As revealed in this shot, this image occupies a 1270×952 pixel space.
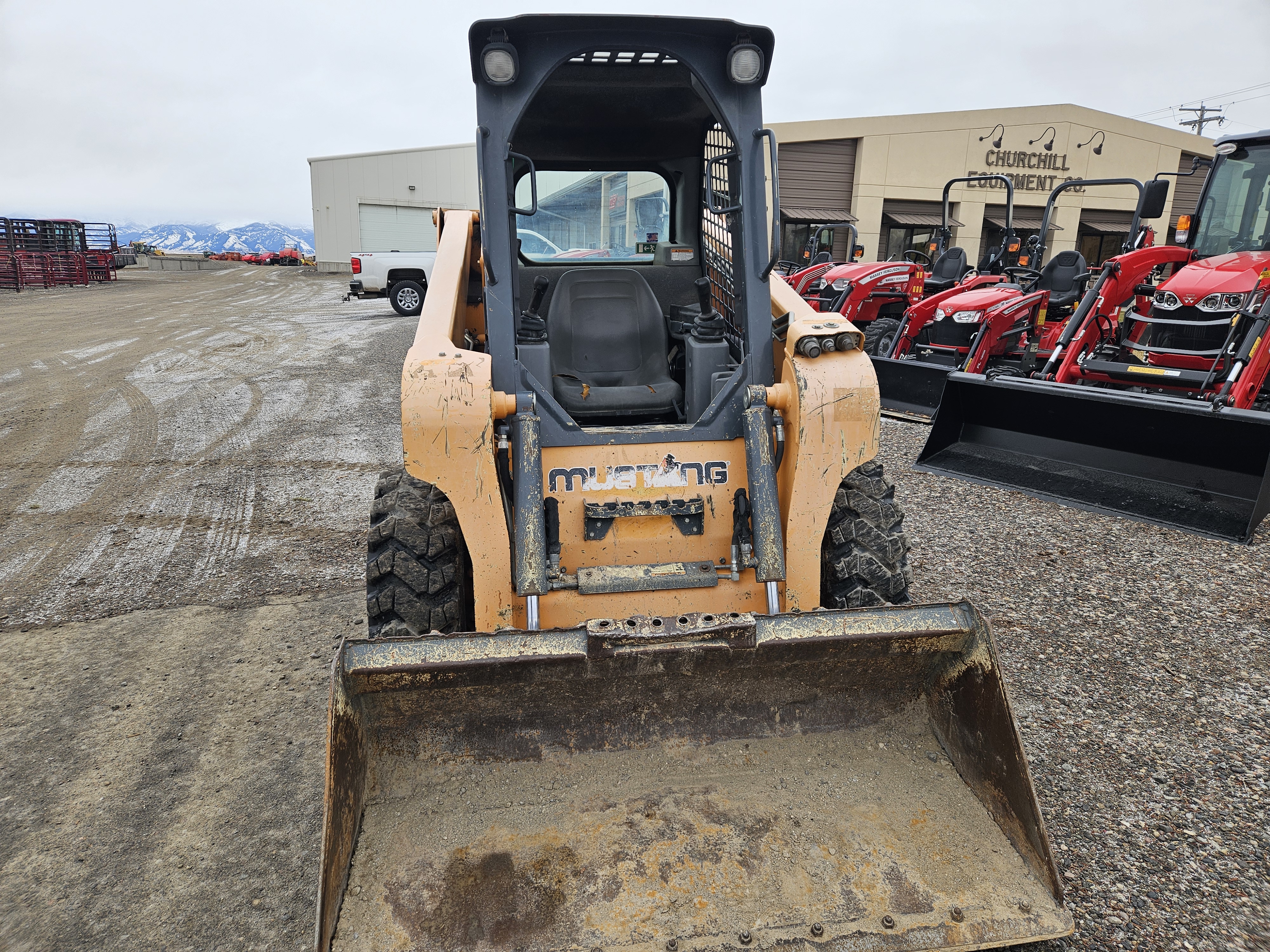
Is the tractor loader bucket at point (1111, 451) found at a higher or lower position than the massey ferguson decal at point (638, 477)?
lower

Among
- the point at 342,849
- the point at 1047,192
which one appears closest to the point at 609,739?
the point at 342,849

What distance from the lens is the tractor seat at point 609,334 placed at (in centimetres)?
384

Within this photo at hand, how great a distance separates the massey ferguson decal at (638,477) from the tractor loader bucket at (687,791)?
32.6 inches

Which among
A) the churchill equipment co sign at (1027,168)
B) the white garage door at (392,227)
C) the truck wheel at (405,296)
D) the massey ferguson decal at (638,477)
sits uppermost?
the churchill equipment co sign at (1027,168)

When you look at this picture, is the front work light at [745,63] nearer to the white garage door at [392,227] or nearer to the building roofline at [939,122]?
the building roofline at [939,122]

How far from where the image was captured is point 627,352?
12.8ft

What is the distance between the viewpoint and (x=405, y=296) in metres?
17.3

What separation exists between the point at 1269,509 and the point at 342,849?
5.35m

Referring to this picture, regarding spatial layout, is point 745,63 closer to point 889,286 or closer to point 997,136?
point 889,286

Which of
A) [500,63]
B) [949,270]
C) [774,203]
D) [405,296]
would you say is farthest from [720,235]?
[405,296]

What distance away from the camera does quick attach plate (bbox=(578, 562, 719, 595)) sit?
2.78 m

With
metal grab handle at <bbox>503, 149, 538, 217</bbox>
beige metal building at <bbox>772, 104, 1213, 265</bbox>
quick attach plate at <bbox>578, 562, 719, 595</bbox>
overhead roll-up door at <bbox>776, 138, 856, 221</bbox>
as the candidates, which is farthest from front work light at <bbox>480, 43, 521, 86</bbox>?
overhead roll-up door at <bbox>776, 138, 856, 221</bbox>

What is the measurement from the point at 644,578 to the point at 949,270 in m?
10.8

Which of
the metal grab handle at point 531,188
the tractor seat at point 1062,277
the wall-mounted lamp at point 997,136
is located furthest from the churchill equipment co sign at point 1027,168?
the metal grab handle at point 531,188
